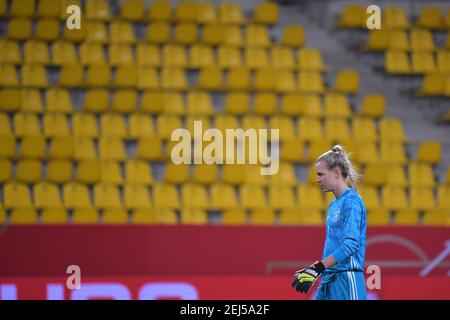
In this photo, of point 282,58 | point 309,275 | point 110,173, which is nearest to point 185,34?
point 282,58

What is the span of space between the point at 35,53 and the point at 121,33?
126 centimetres

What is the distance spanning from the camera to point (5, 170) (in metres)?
11.6

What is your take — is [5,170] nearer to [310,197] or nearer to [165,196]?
[165,196]

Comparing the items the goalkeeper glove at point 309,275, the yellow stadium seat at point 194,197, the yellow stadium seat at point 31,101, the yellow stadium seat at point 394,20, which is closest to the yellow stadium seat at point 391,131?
the yellow stadium seat at point 394,20

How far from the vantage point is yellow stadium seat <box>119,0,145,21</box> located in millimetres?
13453

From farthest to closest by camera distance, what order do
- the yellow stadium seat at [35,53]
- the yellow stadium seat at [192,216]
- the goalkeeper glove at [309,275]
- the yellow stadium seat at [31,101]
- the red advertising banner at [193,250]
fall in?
the yellow stadium seat at [35,53] < the yellow stadium seat at [31,101] < the yellow stadium seat at [192,216] < the red advertising banner at [193,250] < the goalkeeper glove at [309,275]

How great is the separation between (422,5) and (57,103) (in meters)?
6.15

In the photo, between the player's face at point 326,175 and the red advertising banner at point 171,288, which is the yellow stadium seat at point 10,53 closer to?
the red advertising banner at point 171,288

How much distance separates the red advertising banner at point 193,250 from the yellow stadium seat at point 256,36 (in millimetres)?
4116

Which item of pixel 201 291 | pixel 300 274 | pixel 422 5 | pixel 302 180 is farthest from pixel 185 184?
pixel 300 274

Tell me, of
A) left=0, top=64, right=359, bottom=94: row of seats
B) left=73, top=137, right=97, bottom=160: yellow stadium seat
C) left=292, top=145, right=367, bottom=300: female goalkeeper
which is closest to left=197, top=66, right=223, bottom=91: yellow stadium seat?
left=0, top=64, right=359, bottom=94: row of seats

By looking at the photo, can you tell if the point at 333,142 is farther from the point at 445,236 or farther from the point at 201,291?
the point at 201,291

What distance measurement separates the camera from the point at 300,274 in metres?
5.52

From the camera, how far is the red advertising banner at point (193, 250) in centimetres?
978
